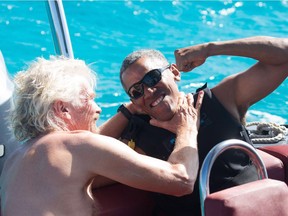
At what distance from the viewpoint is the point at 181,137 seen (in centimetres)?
235

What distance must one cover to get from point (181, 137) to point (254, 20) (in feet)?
21.2

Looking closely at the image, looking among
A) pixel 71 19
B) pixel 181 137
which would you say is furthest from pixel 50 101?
pixel 71 19

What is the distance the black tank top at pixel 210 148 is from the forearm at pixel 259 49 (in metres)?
0.20

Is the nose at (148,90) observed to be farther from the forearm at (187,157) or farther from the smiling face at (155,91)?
the forearm at (187,157)

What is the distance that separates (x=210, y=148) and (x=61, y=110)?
0.71m

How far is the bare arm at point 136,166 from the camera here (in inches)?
82.1

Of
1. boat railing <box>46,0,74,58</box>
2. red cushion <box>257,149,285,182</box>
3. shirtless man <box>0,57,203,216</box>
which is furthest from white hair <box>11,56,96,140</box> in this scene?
boat railing <box>46,0,74,58</box>

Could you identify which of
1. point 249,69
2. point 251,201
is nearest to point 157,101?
point 249,69

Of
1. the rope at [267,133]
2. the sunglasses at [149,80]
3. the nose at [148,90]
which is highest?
the sunglasses at [149,80]

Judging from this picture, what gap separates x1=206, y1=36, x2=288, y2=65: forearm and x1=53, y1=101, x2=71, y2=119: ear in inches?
29.9

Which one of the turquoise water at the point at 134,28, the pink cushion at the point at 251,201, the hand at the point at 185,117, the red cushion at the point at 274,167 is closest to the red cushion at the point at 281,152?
the red cushion at the point at 274,167

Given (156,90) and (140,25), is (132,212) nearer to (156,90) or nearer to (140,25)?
(156,90)

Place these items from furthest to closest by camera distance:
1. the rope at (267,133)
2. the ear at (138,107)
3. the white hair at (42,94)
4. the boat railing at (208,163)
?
1. the rope at (267,133)
2. the ear at (138,107)
3. the white hair at (42,94)
4. the boat railing at (208,163)

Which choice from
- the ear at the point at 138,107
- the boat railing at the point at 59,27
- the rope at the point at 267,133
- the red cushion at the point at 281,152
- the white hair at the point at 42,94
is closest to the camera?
the white hair at the point at 42,94
